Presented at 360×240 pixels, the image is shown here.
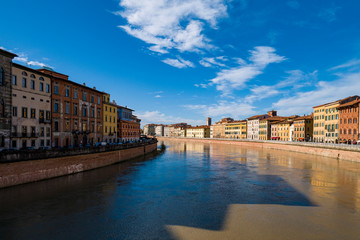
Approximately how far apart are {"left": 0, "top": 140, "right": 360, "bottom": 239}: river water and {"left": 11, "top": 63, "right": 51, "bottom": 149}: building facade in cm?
970

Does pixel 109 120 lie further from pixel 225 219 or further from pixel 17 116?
pixel 225 219

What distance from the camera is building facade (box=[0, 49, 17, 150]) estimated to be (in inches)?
978

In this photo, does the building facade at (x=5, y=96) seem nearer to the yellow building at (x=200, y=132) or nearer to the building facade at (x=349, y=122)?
the building facade at (x=349, y=122)

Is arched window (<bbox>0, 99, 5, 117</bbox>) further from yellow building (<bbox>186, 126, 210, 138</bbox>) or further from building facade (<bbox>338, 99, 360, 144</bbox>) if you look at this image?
yellow building (<bbox>186, 126, 210, 138</bbox>)

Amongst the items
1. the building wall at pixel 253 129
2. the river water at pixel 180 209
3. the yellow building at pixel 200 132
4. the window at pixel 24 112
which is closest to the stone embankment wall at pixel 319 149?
the river water at pixel 180 209

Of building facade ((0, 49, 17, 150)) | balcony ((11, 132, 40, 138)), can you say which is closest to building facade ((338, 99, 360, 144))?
balcony ((11, 132, 40, 138))

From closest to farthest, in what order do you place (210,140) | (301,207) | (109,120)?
(301,207) → (109,120) → (210,140)

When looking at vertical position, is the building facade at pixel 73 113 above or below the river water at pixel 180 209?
above

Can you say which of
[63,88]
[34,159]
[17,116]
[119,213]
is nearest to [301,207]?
[119,213]

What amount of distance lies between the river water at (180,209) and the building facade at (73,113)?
45.4 ft

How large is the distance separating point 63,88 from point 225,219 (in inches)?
1332

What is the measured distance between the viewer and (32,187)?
2098 centimetres

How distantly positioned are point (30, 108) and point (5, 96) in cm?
480

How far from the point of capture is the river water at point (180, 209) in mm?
12492
